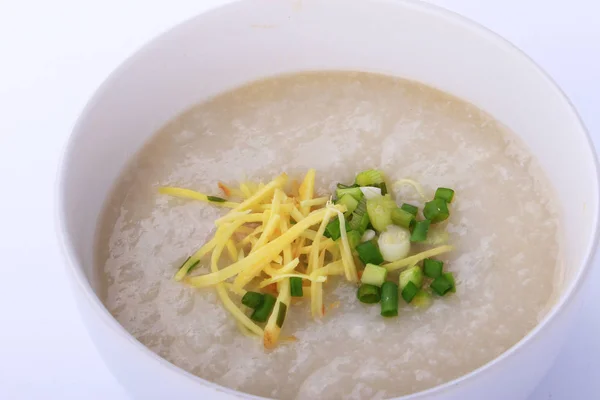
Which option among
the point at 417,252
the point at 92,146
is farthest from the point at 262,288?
the point at 92,146

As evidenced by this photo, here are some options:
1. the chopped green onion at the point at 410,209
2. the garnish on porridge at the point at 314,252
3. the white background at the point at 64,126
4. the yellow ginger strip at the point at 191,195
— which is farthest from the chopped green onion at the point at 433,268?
the yellow ginger strip at the point at 191,195

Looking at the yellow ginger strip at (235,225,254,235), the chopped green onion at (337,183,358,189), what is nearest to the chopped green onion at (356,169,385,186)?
the chopped green onion at (337,183,358,189)

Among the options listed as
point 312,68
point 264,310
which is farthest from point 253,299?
point 312,68

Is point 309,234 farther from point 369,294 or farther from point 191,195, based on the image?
point 191,195

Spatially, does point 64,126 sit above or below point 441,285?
above

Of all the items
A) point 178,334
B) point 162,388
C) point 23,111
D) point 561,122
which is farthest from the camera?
point 23,111

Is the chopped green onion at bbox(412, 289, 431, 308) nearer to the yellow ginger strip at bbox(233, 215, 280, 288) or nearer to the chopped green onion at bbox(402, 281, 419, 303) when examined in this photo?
the chopped green onion at bbox(402, 281, 419, 303)

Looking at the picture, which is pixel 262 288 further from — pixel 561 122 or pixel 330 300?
pixel 561 122
